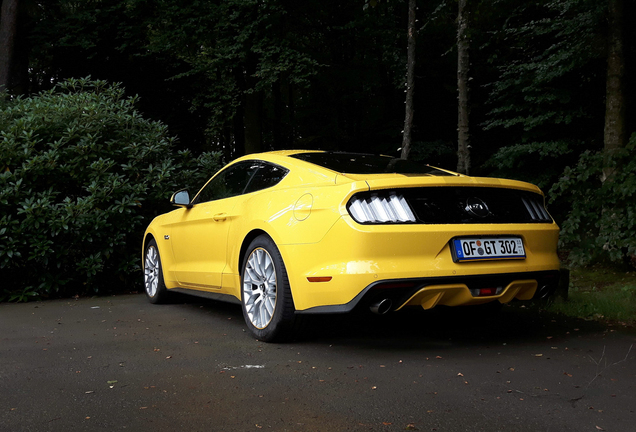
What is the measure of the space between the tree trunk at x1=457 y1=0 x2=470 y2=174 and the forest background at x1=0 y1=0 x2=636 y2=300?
0.03 metres

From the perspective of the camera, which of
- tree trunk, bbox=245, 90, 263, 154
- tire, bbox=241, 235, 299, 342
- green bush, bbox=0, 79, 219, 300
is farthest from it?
tree trunk, bbox=245, 90, 263, 154

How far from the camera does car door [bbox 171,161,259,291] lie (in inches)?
213

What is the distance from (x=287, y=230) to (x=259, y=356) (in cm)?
89

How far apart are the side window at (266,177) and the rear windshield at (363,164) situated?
0.20 meters

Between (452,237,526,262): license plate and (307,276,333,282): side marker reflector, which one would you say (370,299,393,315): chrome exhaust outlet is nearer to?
(307,276,333,282): side marker reflector

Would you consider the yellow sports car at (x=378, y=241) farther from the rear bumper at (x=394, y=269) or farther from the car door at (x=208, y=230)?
the car door at (x=208, y=230)

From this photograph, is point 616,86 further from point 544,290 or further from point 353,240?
point 353,240

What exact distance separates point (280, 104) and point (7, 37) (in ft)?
30.9

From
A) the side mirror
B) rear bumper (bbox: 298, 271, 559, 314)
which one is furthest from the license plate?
the side mirror

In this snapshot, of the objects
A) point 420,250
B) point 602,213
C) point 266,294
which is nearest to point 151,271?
point 266,294

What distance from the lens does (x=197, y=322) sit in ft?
18.9

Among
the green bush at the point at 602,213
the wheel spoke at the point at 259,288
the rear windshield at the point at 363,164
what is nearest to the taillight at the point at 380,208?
the rear windshield at the point at 363,164

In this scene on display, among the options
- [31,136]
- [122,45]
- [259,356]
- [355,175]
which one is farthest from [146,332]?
[122,45]

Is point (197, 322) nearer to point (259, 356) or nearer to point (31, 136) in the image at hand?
point (259, 356)
